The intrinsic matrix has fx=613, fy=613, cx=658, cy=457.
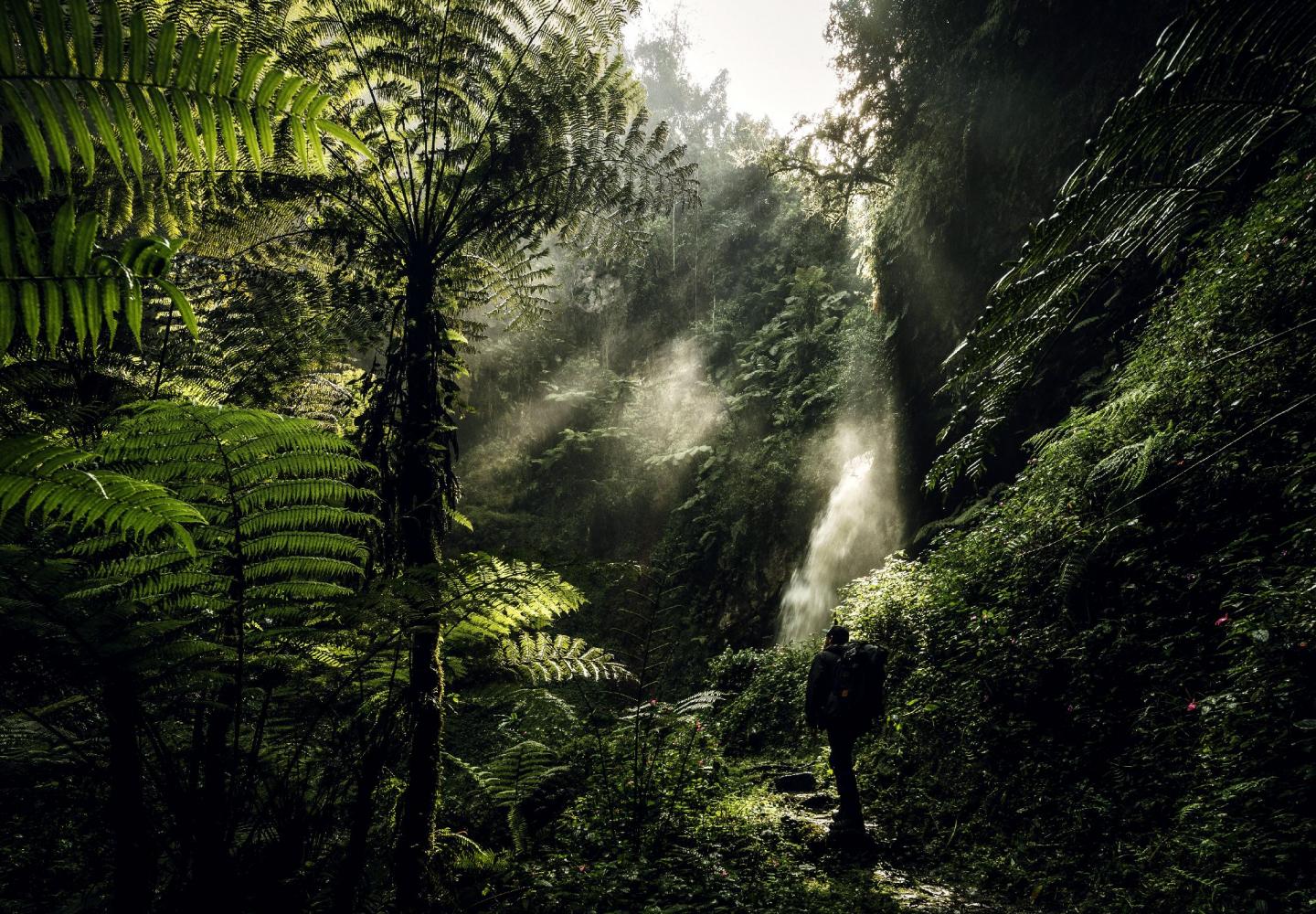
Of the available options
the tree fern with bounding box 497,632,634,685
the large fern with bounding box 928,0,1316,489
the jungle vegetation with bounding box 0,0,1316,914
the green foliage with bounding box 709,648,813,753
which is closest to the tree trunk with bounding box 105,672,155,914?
the jungle vegetation with bounding box 0,0,1316,914

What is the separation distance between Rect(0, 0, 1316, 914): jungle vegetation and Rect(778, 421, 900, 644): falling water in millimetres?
979

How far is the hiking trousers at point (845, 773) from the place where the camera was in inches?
153

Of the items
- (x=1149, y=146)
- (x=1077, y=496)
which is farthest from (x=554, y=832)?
(x=1077, y=496)

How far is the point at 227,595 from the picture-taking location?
1.62 meters

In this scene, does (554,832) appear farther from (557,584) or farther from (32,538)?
(32,538)

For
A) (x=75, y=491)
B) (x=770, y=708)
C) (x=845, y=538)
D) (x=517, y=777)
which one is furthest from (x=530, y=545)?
(x=845, y=538)

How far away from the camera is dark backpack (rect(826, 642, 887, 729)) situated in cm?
420

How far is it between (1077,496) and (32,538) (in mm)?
5991

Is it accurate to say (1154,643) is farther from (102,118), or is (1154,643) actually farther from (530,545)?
(102,118)

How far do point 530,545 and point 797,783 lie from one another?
10.1 ft

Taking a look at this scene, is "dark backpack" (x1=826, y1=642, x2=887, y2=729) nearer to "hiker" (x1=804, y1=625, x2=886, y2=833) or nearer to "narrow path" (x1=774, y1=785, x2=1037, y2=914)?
"hiker" (x1=804, y1=625, x2=886, y2=833)

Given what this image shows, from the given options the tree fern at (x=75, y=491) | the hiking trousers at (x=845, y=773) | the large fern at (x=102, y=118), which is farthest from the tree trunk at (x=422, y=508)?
the hiking trousers at (x=845, y=773)

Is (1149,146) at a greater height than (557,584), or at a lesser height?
greater

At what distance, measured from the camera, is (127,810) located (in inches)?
49.2
